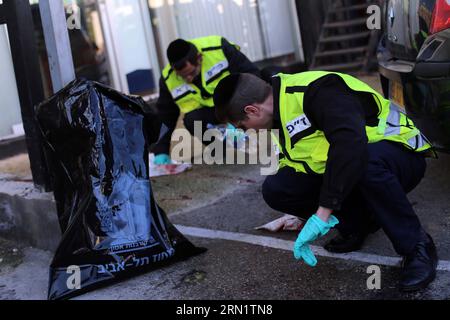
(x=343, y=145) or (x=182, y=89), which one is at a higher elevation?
(x=182, y=89)

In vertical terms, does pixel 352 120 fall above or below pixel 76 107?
below

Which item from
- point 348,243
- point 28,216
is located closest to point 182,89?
point 28,216

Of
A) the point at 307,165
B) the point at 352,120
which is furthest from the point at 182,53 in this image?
the point at 352,120

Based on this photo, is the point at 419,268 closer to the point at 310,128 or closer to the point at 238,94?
the point at 310,128

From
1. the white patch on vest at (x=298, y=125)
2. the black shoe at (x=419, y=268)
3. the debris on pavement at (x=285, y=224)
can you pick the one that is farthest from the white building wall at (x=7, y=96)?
the black shoe at (x=419, y=268)

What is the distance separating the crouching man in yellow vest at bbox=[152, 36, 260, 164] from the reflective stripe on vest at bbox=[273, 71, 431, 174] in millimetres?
1749

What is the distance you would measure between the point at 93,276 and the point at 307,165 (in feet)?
3.56

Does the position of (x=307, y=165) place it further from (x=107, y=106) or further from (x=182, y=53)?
(x=182, y=53)

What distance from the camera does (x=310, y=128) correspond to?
99.1 inches

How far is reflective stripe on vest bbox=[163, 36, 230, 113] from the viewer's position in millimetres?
4414

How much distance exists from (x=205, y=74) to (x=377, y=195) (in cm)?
221

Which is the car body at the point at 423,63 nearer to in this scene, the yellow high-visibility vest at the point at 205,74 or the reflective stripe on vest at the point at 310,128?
the reflective stripe on vest at the point at 310,128

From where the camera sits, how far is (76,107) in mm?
2914

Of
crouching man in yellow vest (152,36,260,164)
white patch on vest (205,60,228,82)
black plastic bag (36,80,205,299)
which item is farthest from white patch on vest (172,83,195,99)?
black plastic bag (36,80,205,299)
